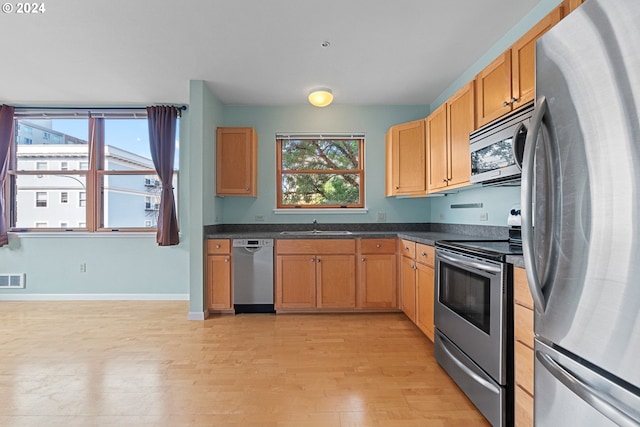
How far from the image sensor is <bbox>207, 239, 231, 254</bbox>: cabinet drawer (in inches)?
134

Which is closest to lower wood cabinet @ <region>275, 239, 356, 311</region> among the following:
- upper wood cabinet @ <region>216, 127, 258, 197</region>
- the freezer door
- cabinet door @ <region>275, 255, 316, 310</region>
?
cabinet door @ <region>275, 255, 316, 310</region>

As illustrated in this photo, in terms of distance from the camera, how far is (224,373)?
7.10 ft

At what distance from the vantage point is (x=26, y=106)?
13.2 ft

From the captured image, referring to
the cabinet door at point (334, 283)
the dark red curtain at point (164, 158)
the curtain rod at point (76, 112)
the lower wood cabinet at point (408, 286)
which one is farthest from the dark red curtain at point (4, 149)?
the lower wood cabinet at point (408, 286)

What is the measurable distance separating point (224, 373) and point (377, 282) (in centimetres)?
184

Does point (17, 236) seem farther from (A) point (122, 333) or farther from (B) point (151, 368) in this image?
(B) point (151, 368)

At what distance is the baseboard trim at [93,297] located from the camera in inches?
158

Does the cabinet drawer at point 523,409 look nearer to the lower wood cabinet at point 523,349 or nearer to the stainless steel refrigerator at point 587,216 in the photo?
the lower wood cabinet at point 523,349

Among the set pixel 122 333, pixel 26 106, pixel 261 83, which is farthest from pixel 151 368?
pixel 26 106

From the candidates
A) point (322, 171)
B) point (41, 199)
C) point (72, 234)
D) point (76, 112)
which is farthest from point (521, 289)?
point (41, 199)

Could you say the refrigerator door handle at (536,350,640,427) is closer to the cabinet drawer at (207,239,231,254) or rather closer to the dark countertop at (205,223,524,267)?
the dark countertop at (205,223,524,267)

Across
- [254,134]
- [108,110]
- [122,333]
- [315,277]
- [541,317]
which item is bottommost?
[122,333]

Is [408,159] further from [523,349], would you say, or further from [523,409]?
[523,409]

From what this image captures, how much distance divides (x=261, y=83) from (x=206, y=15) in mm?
1136
